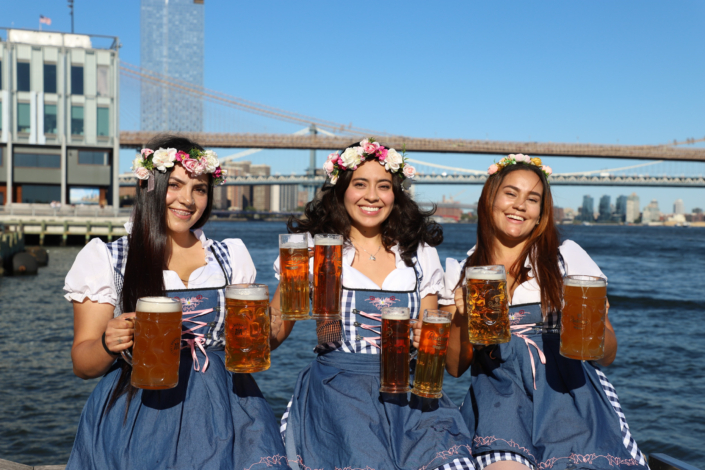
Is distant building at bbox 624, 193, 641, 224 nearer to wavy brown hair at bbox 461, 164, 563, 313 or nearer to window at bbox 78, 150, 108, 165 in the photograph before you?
window at bbox 78, 150, 108, 165

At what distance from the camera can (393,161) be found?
2.55 meters

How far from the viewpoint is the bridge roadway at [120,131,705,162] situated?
35.4m

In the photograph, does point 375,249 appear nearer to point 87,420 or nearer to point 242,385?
point 242,385

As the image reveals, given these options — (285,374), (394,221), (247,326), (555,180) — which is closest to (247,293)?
(247,326)

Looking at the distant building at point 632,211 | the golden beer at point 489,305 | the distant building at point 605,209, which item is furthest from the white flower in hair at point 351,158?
the distant building at point 632,211

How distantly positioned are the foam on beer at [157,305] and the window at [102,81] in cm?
3114

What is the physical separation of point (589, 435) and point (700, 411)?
4.86m

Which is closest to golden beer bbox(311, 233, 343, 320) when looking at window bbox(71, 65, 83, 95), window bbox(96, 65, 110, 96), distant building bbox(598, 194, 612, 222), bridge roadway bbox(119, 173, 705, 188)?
window bbox(96, 65, 110, 96)

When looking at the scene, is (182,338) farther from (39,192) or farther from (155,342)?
(39,192)

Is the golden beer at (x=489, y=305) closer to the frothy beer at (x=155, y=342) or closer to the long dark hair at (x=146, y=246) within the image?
the frothy beer at (x=155, y=342)

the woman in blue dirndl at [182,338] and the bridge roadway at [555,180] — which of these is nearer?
the woman in blue dirndl at [182,338]

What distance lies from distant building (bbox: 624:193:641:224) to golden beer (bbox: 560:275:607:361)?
95.0 m

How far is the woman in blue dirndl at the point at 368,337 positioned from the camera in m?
2.07

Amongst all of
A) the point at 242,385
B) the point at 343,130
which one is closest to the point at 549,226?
the point at 242,385
